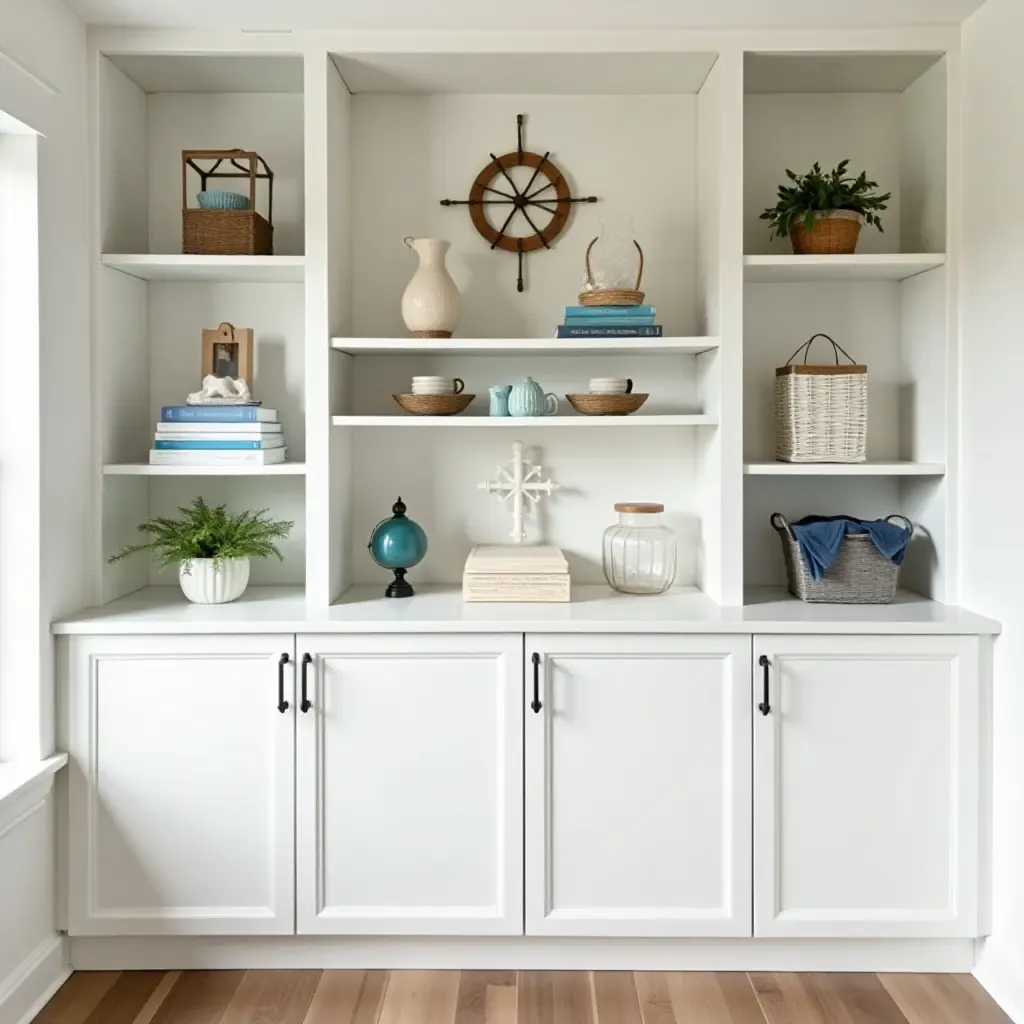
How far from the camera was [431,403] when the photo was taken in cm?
278

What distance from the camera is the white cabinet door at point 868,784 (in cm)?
254

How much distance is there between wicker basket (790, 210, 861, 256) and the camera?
2775 millimetres

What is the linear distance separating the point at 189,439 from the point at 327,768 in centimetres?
94

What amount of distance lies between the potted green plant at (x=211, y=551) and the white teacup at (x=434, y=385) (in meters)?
0.56

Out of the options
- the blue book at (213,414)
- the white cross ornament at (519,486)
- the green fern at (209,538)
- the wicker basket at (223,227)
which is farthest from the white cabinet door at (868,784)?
the wicker basket at (223,227)

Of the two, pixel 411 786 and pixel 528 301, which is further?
pixel 528 301

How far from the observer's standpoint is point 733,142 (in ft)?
8.85

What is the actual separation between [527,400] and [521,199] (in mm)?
675

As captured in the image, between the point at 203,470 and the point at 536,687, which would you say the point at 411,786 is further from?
the point at 203,470

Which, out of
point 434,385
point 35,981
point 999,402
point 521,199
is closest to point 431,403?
point 434,385

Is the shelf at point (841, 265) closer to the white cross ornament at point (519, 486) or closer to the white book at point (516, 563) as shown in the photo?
the white cross ornament at point (519, 486)

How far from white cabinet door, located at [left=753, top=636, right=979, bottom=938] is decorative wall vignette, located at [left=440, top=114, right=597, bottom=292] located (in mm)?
1346

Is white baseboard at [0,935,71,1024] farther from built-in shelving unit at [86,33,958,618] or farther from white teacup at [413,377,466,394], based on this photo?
white teacup at [413,377,466,394]

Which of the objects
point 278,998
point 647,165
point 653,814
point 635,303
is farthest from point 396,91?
point 278,998
